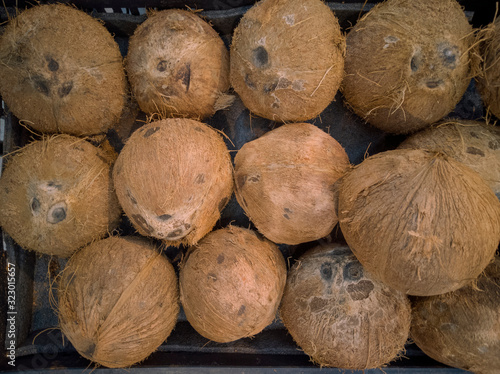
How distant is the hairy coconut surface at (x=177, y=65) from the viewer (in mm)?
1476

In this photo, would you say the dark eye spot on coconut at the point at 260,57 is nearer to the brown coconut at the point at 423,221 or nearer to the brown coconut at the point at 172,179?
the brown coconut at the point at 172,179

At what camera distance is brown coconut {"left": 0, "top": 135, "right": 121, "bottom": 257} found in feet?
4.81

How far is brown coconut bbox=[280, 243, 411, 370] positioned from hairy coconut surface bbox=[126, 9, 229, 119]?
939 millimetres

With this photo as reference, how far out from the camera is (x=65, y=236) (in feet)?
4.95

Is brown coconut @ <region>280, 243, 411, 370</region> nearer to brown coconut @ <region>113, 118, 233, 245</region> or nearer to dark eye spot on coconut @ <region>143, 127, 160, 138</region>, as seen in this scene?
brown coconut @ <region>113, 118, 233, 245</region>

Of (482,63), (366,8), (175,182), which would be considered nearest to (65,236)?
(175,182)

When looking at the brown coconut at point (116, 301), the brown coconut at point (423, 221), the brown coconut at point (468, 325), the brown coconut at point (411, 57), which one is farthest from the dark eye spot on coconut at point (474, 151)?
the brown coconut at point (116, 301)

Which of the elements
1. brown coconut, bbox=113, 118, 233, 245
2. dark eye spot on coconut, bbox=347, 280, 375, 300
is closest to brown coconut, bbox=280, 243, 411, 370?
dark eye spot on coconut, bbox=347, 280, 375, 300

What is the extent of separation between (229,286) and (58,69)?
1.13 m

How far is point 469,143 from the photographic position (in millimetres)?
1517

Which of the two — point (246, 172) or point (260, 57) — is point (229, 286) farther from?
point (260, 57)

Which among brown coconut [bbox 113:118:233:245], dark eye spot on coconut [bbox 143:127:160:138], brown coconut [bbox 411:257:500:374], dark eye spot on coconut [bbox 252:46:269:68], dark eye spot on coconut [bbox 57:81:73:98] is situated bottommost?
brown coconut [bbox 411:257:500:374]

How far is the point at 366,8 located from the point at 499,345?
1.59 meters

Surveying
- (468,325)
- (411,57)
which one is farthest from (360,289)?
(411,57)
